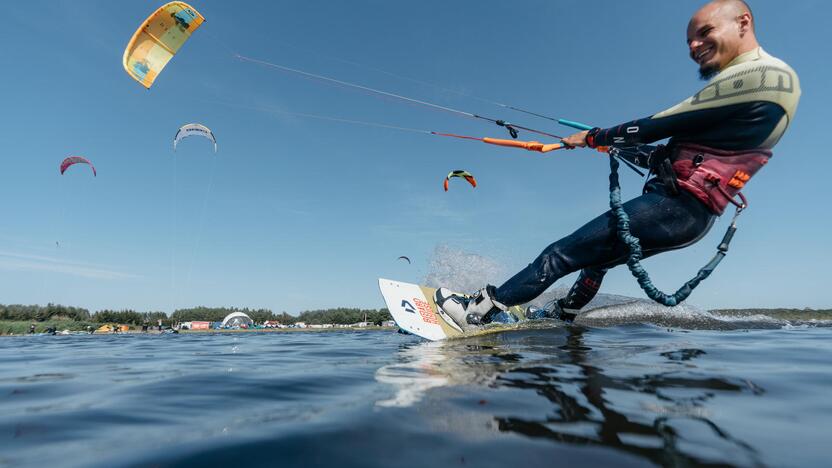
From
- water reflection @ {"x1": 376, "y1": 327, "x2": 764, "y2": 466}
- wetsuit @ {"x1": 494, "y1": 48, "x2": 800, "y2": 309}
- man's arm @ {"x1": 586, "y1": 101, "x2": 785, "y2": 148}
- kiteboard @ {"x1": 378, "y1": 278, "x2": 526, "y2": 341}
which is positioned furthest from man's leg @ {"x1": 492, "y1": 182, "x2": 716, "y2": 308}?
kiteboard @ {"x1": 378, "y1": 278, "x2": 526, "y2": 341}

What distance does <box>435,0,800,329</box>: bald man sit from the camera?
3.62 metres

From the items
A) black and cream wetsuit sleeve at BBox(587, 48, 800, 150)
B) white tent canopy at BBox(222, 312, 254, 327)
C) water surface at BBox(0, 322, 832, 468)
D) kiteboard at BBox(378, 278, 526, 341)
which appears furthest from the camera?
white tent canopy at BBox(222, 312, 254, 327)

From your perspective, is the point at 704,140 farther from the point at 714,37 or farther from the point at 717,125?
the point at 714,37

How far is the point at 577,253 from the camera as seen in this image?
4.74 m

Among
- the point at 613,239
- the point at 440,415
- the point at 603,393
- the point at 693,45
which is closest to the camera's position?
the point at 440,415

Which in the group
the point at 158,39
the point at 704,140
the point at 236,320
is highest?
the point at 158,39

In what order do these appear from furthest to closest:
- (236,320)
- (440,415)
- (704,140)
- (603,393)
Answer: (236,320) → (704,140) → (603,393) → (440,415)

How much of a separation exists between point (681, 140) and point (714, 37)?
0.99 meters

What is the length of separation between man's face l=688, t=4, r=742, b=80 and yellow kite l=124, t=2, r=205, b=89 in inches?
480

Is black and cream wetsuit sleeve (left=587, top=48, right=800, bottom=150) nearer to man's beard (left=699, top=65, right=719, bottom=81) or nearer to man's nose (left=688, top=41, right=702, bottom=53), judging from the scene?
man's beard (left=699, top=65, right=719, bottom=81)

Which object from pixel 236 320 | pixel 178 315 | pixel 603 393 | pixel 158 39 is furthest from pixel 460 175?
pixel 178 315

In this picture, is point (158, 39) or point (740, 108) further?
point (158, 39)

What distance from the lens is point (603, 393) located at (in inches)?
91.0

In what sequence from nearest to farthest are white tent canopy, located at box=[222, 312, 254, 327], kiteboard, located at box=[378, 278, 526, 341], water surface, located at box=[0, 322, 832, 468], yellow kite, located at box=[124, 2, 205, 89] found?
water surface, located at box=[0, 322, 832, 468] < kiteboard, located at box=[378, 278, 526, 341] < yellow kite, located at box=[124, 2, 205, 89] < white tent canopy, located at box=[222, 312, 254, 327]
